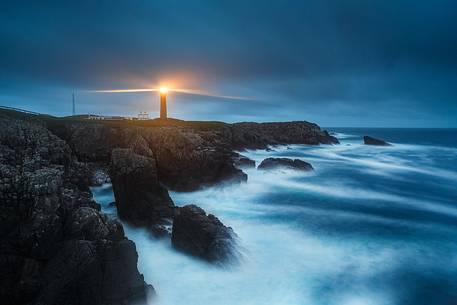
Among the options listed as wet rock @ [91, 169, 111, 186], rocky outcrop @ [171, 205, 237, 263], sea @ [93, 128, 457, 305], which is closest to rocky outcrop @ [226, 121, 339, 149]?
sea @ [93, 128, 457, 305]

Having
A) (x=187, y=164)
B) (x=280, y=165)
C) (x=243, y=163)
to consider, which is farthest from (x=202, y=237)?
(x=243, y=163)

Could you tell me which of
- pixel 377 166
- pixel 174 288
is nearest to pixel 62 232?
pixel 174 288

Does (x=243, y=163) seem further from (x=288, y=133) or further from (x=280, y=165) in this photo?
(x=288, y=133)

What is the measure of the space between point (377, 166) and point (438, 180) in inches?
366

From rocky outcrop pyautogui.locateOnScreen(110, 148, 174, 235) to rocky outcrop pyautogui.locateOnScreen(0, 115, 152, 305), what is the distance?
17.2 feet

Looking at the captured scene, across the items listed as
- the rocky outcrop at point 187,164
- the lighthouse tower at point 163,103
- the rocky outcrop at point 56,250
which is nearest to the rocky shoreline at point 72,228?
the rocky outcrop at point 56,250

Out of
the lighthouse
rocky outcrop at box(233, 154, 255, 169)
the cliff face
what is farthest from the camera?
the lighthouse

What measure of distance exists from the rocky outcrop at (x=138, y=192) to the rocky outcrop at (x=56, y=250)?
5249mm

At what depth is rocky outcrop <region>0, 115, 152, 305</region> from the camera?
8039mm

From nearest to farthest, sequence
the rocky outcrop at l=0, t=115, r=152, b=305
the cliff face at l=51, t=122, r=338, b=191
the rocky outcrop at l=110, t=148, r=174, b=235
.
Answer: the rocky outcrop at l=0, t=115, r=152, b=305 → the rocky outcrop at l=110, t=148, r=174, b=235 → the cliff face at l=51, t=122, r=338, b=191

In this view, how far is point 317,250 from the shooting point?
537 inches

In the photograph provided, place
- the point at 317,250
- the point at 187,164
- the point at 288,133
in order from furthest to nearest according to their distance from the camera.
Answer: the point at 288,133, the point at 187,164, the point at 317,250

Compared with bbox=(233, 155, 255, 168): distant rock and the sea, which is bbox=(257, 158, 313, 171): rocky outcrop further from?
the sea

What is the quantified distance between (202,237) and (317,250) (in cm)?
511
